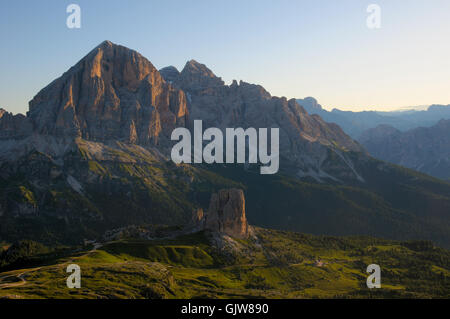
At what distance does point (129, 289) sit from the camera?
181m
